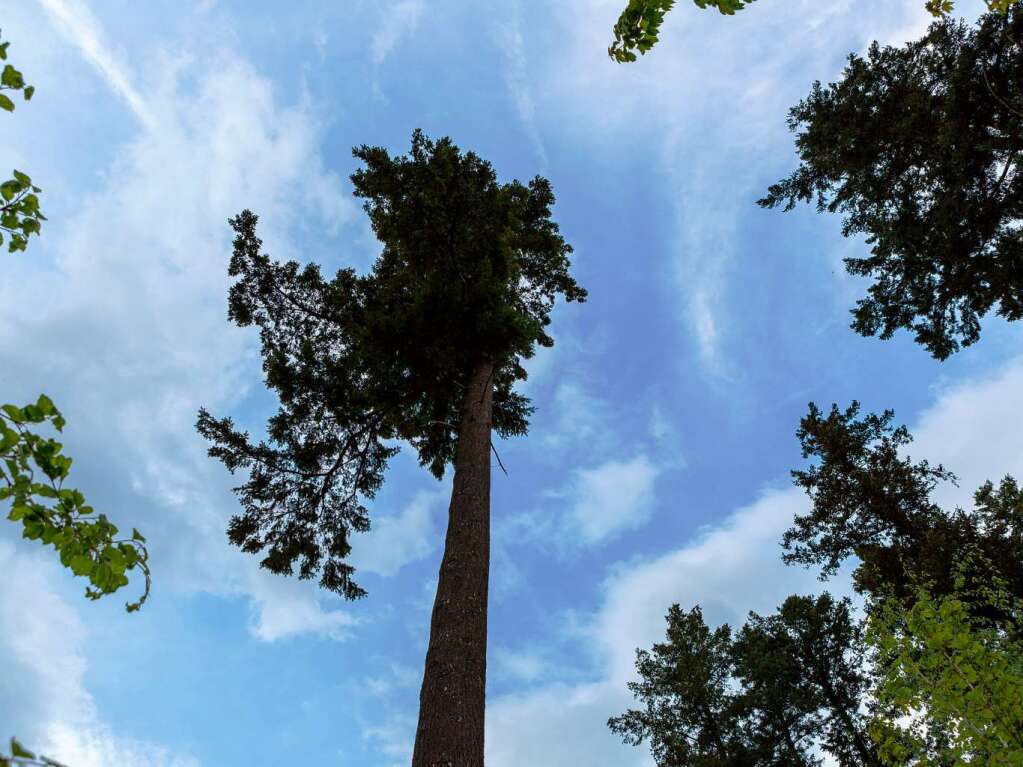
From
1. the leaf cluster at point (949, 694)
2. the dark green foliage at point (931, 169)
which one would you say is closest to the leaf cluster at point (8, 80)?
the leaf cluster at point (949, 694)

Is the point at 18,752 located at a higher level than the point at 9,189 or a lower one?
lower

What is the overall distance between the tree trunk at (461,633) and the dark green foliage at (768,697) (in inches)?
579

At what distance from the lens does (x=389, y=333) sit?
9602 millimetres

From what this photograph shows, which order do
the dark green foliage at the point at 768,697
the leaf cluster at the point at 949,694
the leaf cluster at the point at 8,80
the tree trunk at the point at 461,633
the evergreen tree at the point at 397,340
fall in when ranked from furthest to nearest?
1. the dark green foliage at the point at 768,697
2. the evergreen tree at the point at 397,340
3. the leaf cluster at the point at 949,694
4. the tree trunk at the point at 461,633
5. the leaf cluster at the point at 8,80

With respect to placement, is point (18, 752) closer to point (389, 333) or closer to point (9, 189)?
point (9, 189)

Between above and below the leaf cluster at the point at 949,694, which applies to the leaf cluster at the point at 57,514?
below

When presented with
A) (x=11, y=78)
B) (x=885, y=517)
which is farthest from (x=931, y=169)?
(x=11, y=78)

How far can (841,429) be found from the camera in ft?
52.3

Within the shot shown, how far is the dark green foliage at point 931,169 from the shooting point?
1060 cm

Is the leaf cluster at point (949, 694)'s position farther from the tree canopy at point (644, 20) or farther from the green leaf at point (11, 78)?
the green leaf at point (11, 78)

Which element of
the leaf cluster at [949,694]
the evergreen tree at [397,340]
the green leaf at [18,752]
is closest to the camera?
the green leaf at [18,752]

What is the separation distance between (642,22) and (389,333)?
765 centimetres

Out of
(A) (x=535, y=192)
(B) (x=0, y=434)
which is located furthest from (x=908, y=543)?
(B) (x=0, y=434)

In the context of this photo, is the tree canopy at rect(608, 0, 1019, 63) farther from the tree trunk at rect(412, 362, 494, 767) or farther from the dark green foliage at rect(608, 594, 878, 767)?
the dark green foliage at rect(608, 594, 878, 767)
